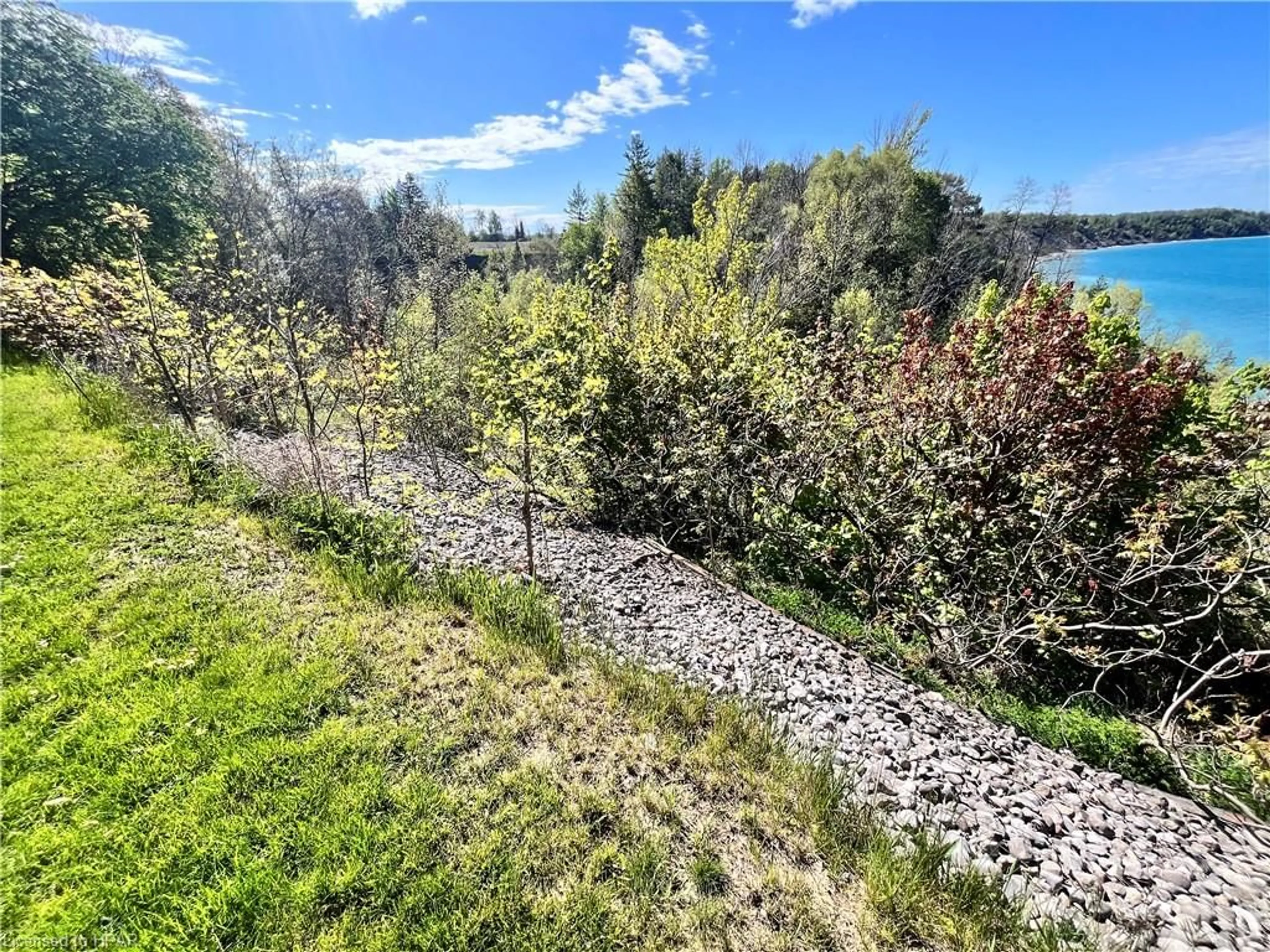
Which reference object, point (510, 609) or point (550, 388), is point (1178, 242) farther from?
point (510, 609)

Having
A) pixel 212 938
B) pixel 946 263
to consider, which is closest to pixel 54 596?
pixel 212 938

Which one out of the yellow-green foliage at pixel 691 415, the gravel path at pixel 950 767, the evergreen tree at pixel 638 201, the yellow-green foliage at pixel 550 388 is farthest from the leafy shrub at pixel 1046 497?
the evergreen tree at pixel 638 201

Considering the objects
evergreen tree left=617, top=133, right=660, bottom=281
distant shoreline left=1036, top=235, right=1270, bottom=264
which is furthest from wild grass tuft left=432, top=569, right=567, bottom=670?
distant shoreline left=1036, top=235, right=1270, bottom=264

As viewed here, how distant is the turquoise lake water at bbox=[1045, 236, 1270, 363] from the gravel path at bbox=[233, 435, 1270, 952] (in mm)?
21751

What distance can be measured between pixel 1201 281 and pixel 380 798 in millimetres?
79170

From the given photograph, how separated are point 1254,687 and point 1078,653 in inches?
101

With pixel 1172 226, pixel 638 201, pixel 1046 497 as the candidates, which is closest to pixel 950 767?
pixel 1046 497

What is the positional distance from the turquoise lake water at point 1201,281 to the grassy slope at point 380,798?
23.6 m

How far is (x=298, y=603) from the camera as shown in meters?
3.71

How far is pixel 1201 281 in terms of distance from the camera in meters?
51.8

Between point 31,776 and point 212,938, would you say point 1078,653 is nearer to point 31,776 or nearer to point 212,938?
point 212,938

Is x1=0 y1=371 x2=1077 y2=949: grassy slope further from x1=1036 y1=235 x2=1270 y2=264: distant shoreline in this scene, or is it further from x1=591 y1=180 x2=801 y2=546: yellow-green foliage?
x1=1036 y1=235 x2=1270 y2=264: distant shoreline

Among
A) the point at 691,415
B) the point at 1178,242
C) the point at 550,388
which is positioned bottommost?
the point at 691,415

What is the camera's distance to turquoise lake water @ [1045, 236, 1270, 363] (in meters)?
31.1
